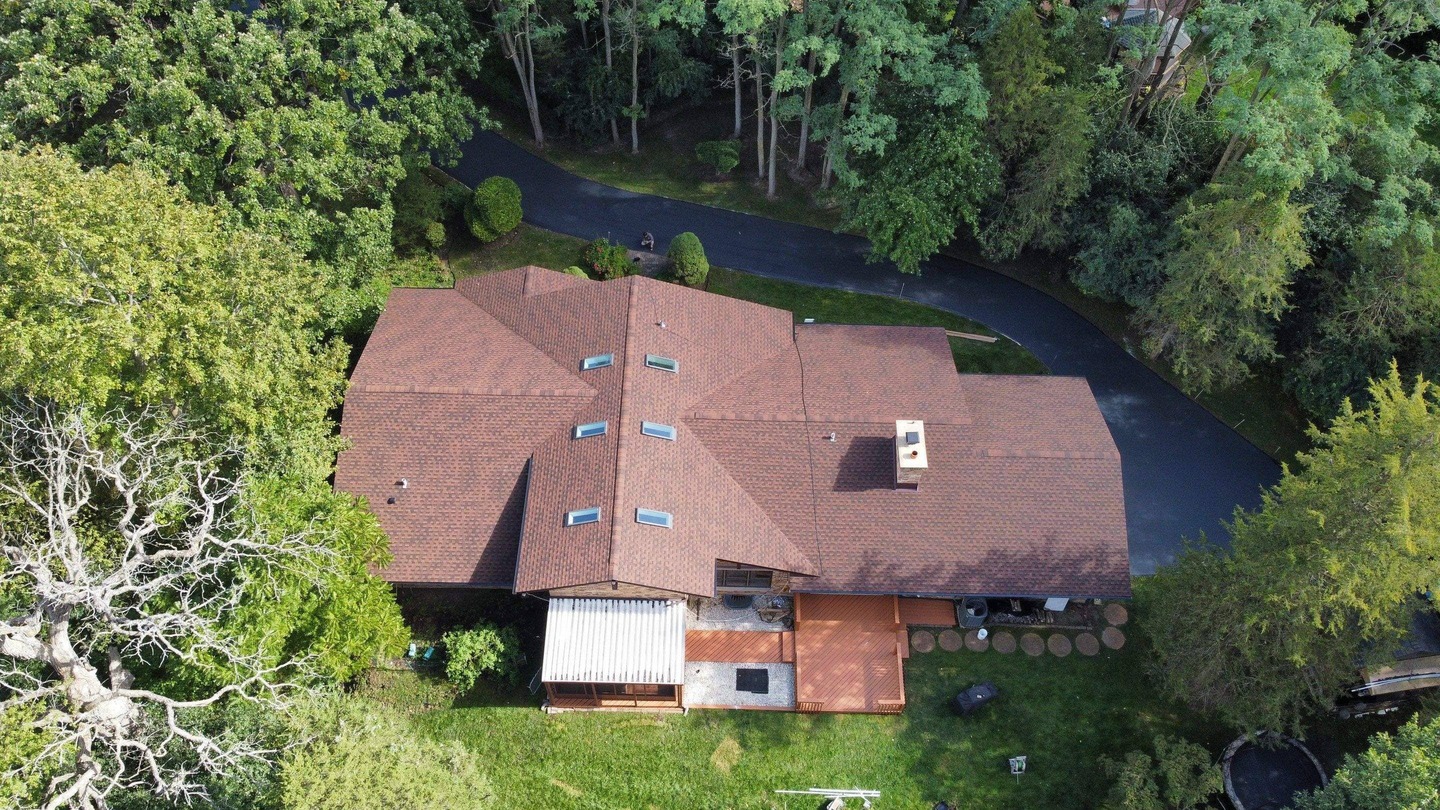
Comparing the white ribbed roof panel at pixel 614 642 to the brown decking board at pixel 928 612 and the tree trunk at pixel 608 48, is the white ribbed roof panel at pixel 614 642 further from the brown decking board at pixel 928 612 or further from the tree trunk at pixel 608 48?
the tree trunk at pixel 608 48

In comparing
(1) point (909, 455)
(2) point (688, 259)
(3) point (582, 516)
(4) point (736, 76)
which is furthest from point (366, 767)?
(4) point (736, 76)

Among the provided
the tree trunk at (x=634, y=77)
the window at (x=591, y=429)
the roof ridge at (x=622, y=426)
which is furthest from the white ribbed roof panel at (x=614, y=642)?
the tree trunk at (x=634, y=77)

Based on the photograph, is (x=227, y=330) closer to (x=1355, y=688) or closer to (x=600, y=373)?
(x=600, y=373)

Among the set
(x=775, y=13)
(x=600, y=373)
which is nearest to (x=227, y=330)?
(x=600, y=373)

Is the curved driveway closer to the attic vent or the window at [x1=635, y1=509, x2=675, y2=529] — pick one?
the attic vent

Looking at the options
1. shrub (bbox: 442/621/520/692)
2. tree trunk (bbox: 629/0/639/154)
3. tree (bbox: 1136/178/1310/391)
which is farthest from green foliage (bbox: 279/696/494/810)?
tree trunk (bbox: 629/0/639/154)

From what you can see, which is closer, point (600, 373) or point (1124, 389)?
point (600, 373)

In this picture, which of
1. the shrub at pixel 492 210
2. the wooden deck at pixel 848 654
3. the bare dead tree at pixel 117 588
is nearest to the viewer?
the bare dead tree at pixel 117 588
